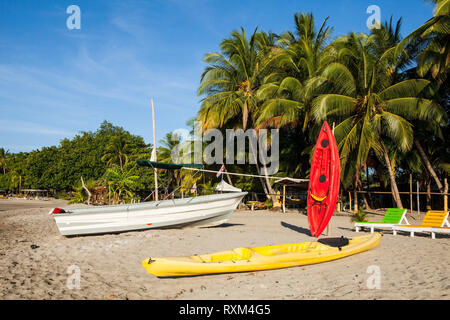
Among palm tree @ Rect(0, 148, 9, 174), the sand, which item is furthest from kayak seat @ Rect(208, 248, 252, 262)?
palm tree @ Rect(0, 148, 9, 174)

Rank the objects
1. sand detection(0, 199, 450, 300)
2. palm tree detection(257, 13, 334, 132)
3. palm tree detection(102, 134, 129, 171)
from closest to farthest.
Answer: sand detection(0, 199, 450, 300)
palm tree detection(257, 13, 334, 132)
palm tree detection(102, 134, 129, 171)

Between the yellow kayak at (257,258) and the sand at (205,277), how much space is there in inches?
7.3

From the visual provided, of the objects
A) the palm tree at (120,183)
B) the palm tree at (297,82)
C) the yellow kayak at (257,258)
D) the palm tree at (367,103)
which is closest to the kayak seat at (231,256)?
the yellow kayak at (257,258)

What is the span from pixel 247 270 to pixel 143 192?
102 ft

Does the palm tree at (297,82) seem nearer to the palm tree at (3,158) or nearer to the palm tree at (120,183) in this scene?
the palm tree at (120,183)

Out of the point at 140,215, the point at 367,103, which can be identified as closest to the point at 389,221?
the point at 367,103

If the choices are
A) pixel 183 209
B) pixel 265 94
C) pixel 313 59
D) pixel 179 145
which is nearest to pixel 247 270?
pixel 183 209

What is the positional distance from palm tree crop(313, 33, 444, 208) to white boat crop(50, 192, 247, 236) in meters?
6.51

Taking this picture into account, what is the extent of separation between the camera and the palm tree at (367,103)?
A: 1349 centimetres

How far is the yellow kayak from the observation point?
5176 mm

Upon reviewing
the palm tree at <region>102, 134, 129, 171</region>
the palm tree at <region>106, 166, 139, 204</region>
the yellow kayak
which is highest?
the palm tree at <region>102, 134, 129, 171</region>

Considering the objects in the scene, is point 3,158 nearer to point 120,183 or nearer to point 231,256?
point 120,183

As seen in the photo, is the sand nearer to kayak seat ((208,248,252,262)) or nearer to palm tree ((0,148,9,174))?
kayak seat ((208,248,252,262))

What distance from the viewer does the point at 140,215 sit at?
10.3m
